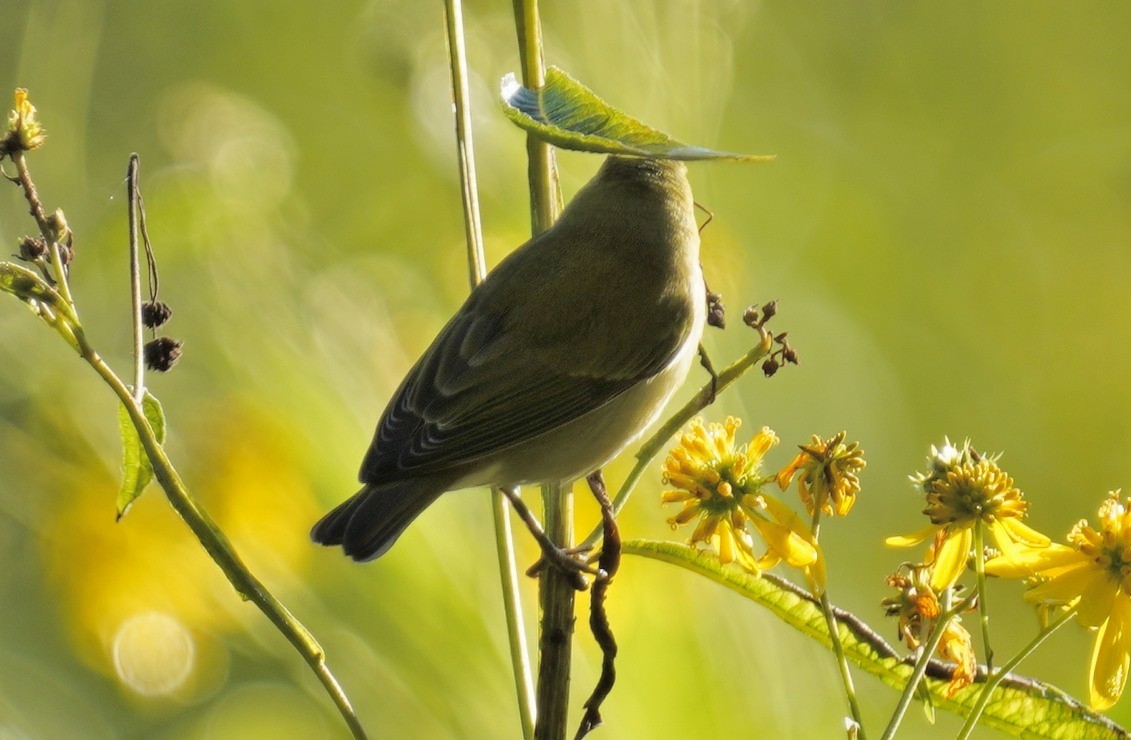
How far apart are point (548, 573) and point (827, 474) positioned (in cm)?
38

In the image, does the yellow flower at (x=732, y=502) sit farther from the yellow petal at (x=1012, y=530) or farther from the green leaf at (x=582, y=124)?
the green leaf at (x=582, y=124)

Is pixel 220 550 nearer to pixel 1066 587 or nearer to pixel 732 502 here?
pixel 732 502

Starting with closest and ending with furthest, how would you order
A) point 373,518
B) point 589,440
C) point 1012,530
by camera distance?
point 1012,530 < point 373,518 < point 589,440

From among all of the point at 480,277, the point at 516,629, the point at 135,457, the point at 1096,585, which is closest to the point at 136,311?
the point at 135,457

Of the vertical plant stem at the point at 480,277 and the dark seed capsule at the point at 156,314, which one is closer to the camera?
the vertical plant stem at the point at 480,277

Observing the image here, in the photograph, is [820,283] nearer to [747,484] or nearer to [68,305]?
[747,484]

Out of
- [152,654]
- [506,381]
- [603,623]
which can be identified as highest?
[506,381]

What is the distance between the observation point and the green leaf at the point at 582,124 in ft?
3.40

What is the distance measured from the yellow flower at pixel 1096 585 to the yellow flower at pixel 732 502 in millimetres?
230

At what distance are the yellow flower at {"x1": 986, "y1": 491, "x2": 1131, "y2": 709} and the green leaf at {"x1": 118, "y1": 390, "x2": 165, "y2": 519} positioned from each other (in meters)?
0.95

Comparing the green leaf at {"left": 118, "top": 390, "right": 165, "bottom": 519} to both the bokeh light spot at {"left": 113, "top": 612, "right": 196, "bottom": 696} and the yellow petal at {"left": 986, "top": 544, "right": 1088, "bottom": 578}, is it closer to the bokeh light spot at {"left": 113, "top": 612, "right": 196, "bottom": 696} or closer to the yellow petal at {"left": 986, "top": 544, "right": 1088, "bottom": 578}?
the yellow petal at {"left": 986, "top": 544, "right": 1088, "bottom": 578}

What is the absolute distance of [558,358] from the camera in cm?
232

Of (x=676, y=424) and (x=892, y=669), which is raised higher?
(x=676, y=424)

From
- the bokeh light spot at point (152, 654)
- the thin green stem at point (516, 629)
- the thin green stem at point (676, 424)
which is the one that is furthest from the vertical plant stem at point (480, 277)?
the bokeh light spot at point (152, 654)
